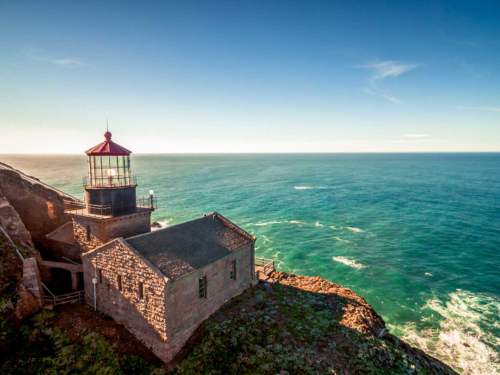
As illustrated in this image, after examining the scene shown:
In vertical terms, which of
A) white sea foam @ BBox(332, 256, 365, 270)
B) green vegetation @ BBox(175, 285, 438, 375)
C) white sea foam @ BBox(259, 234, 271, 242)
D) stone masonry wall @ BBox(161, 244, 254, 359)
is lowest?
white sea foam @ BBox(332, 256, 365, 270)

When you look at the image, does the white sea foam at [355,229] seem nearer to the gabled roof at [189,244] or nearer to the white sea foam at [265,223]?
the white sea foam at [265,223]

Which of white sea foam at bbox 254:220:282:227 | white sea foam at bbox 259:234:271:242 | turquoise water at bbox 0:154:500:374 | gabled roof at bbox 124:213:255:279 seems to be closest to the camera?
gabled roof at bbox 124:213:255:279

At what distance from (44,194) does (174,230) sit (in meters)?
17.2

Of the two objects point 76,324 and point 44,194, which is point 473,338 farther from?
point 44,194

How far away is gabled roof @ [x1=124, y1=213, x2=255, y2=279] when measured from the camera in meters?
20.3

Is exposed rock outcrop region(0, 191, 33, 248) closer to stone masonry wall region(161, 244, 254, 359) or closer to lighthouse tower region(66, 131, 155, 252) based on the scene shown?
lighthouse tower region(66, 131, 155, 252)

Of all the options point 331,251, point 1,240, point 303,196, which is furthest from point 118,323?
point 303,196

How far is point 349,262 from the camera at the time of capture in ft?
135

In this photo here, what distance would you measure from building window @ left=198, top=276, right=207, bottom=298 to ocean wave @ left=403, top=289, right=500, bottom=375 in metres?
18.0

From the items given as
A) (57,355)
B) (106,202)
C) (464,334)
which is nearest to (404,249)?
(464,334)

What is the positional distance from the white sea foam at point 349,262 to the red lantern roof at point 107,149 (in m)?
30.5

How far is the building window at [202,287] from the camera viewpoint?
2168 centimetres

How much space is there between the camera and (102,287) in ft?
71.9

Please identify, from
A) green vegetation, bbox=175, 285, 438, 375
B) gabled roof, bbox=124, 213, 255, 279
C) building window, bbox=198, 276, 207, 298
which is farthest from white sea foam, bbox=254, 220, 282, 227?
building window, bbox=198, 276, 207, 298
